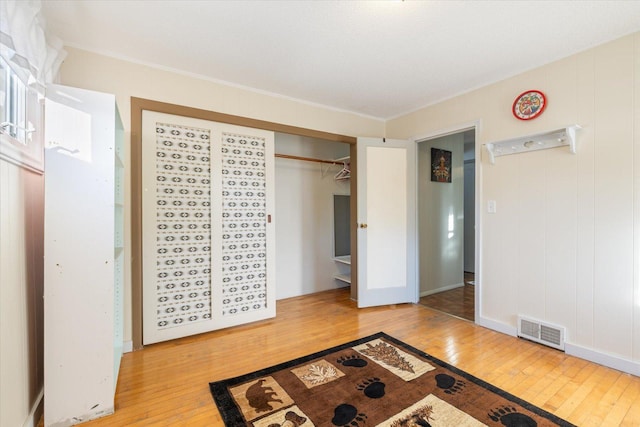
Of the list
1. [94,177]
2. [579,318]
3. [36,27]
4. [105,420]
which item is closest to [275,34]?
[36,27]

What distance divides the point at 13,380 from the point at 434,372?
2.42m

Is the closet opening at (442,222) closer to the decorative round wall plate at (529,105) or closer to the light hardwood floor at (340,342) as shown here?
the light hardwood floor at (340,342)

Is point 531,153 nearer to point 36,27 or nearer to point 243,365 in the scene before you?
point 243,365

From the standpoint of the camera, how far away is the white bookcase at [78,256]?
1527mm

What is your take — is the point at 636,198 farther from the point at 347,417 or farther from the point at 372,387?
the point at 347,417

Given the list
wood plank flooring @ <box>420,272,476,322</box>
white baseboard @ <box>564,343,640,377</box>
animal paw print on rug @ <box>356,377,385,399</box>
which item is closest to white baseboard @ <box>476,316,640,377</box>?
white baseboard @ <box>564,343,640,377</box>

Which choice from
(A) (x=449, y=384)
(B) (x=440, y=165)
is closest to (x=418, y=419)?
(A) (x=449, y=384)

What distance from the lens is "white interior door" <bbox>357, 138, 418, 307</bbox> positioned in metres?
3.54

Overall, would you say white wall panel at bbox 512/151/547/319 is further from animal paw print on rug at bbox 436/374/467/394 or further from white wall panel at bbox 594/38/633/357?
animal paw print on rug at bbox 436/374/467/394

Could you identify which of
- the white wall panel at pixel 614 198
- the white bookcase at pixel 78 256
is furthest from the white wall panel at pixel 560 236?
the white bookcase at pixel 78 256

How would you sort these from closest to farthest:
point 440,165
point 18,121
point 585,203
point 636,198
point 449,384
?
point 18,121 < point 449,384 < point 636,198 < point 585,203 < point 440,165

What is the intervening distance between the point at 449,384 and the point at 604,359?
132 centimetres

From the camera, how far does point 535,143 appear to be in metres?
2.57

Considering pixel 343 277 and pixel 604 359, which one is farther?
pixel 343 277
